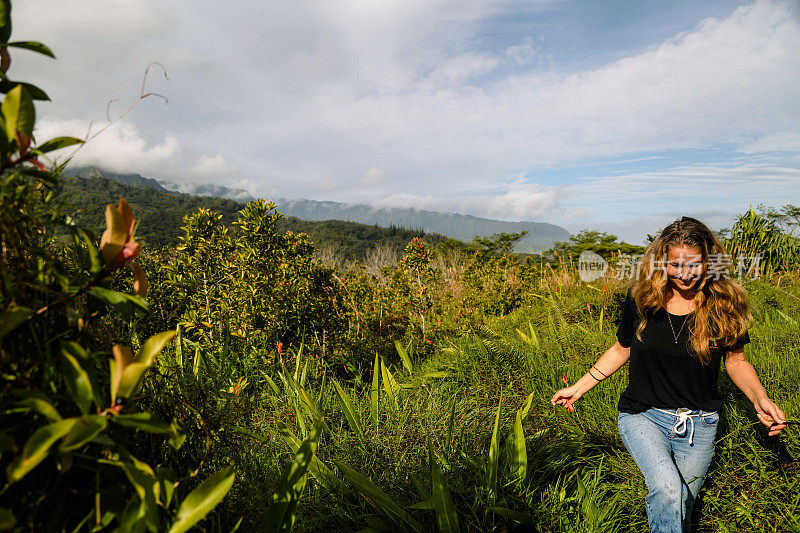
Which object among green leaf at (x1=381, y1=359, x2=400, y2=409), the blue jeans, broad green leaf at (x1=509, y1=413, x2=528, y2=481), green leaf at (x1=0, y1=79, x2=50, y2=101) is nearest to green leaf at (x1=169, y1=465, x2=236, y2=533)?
green leaf at (x1=0, y1=79, x2=50, y2=101)

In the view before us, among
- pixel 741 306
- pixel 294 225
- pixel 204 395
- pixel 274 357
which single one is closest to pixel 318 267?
pixel 274 357

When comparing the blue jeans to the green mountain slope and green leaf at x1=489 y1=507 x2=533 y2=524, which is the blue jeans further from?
the green mountain slope

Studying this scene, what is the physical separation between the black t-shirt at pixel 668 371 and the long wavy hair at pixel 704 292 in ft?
0.13

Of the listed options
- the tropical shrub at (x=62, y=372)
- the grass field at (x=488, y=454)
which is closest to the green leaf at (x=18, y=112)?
the tropical shrub at (x=62, y=372)

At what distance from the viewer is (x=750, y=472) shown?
247cm

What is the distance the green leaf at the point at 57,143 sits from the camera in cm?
78

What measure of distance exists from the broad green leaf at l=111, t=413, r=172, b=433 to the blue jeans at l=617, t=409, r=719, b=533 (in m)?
2.00

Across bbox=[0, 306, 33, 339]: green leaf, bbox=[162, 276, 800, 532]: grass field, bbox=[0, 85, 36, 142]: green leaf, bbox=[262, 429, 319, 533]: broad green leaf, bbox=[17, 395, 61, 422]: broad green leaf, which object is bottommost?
bbox=[162, 276, 800, 532]: grass field

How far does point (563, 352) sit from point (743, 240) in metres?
6.58

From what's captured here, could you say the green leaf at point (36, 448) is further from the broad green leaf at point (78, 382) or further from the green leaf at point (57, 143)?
the green leaf at point (57, 143)

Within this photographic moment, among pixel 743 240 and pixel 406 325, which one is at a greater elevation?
pixel 743 240

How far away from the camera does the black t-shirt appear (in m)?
2.05

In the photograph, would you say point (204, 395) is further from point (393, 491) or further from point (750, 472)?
point (750, 472)

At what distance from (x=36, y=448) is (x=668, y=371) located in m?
2.47
